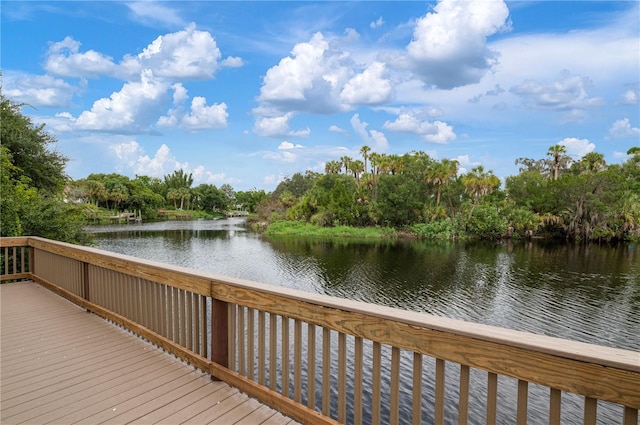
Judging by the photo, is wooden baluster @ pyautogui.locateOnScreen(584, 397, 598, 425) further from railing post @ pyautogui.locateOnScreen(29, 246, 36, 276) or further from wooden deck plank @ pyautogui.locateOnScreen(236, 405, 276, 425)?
railing post @ pyautogui.locateOnScreen(29, 246, 36, 276)

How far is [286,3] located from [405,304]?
11132 millimetres

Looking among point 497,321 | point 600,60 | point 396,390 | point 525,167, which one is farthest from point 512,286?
point 525,167

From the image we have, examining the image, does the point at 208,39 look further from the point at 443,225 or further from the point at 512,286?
the point at 443,225

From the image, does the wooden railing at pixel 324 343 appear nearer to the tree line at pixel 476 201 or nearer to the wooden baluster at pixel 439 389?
the wooden baluster at pixel 439 389

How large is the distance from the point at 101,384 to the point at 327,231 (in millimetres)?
31076

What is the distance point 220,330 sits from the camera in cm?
255

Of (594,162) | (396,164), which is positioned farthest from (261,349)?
(594,162)

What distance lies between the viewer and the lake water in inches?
407

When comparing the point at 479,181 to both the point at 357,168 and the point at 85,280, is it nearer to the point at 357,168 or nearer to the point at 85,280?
the point at 357,168

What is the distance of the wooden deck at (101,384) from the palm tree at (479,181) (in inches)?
1256

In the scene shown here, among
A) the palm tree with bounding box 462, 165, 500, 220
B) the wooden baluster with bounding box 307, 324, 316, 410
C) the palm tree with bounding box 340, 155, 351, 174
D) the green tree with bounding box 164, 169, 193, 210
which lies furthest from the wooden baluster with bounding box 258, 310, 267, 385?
the green tree with bounding box 164, 169, 193, 210

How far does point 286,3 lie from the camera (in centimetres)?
1316

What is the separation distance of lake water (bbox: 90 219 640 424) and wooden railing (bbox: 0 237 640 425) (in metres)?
5.09

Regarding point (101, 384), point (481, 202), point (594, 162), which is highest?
point (594, 162)
